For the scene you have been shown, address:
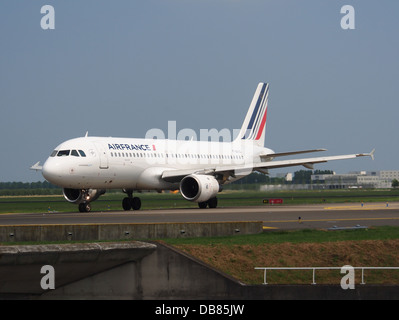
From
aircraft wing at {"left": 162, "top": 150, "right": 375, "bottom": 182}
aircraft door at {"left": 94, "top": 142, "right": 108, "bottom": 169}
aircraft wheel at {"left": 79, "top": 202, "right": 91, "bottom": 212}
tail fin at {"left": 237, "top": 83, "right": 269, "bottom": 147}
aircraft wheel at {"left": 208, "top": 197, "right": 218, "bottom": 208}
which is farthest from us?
tail fin at {"left": 237, "top": 83, "right": 269, "bottom": 147}

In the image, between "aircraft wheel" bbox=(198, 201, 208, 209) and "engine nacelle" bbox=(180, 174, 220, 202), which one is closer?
"engine nacelle" bbox=(180, 174, 220, 202)

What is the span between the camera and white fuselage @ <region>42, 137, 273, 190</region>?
140ft

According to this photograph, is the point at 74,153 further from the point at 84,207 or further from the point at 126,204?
the point at 126,204

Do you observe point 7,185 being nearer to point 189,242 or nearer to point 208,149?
point 208,149

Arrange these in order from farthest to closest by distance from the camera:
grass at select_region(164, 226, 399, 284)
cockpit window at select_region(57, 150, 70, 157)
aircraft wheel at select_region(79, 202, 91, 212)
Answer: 1. aircraft wheel at select_region(79, 202, 91, 212)
2. cockpit window at select_region(57, 150, 70, 157)
3. grass at select_region(164, 226, 399, 284)

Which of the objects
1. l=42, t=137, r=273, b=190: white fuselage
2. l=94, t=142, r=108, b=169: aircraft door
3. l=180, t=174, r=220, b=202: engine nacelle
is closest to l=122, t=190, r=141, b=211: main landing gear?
l=42, t=137, r=273, b=190: white fuselage

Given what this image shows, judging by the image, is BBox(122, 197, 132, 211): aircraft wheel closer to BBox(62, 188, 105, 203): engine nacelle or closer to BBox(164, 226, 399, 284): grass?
BBox(62, 188, 105, 203): engine nacelle

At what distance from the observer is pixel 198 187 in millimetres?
46094

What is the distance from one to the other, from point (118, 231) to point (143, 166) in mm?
21989

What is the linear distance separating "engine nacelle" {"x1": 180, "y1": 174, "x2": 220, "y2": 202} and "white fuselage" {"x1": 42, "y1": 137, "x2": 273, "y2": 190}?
2.39m

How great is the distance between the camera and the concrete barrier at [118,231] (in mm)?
24922

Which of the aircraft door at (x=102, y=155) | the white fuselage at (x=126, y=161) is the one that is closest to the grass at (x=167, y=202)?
the white fuselage at (x=126, y=161)

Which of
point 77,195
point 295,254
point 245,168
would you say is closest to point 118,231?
point 295,254

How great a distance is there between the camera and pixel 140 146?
4862cm
